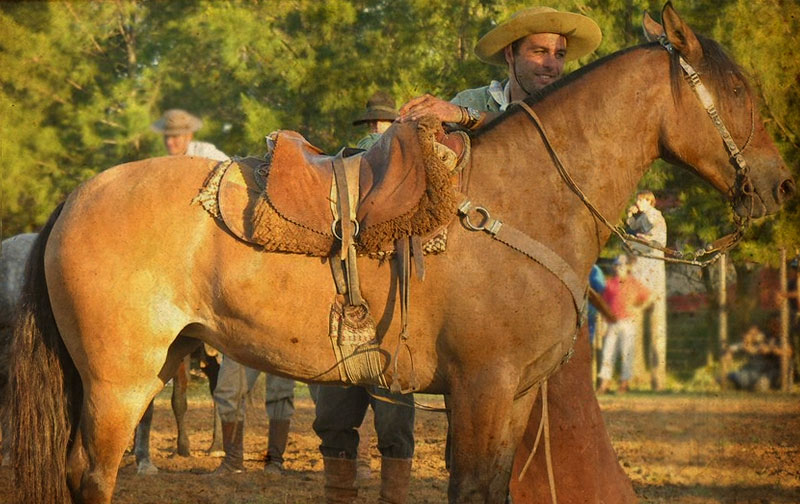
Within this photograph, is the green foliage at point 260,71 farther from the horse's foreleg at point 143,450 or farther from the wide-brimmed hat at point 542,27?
the horse's foreleg at point 143,450

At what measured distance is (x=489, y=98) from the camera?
17.1ft

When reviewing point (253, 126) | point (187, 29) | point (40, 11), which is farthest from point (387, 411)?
point (40, 11)

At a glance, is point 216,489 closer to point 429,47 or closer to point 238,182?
point 238,182

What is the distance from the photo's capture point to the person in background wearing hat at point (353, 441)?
5.59 metres

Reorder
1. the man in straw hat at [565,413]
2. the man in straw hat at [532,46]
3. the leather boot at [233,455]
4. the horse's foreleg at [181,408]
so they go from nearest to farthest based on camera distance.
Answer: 1. the man in straw hat at [565,413]
2. the man in straw hat at [532,46]
3. the leather boot at [233,455]
4. the horse's foreleg at [181,408]

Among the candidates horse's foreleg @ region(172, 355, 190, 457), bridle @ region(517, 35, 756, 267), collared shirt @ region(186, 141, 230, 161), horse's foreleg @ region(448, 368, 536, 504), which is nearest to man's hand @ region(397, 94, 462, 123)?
bridle @ region(517, 35, 756, 267)

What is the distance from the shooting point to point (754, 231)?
30.0 ft

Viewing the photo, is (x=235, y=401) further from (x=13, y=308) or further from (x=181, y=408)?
(x=13, y=308)

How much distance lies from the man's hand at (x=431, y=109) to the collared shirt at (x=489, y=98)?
2.47 feet

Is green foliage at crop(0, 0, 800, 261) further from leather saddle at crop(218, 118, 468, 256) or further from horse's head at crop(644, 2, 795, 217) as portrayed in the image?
leather saddle at crop(218, 118, 468, 256)

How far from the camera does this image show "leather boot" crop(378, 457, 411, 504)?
555 cm

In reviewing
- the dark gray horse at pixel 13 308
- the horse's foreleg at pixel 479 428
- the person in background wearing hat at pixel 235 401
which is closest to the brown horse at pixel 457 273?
the horse's foreleg at pixel 479 428

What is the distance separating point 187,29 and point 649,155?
17972mm

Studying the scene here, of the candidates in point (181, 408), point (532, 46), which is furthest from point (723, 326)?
point (181, 408)
